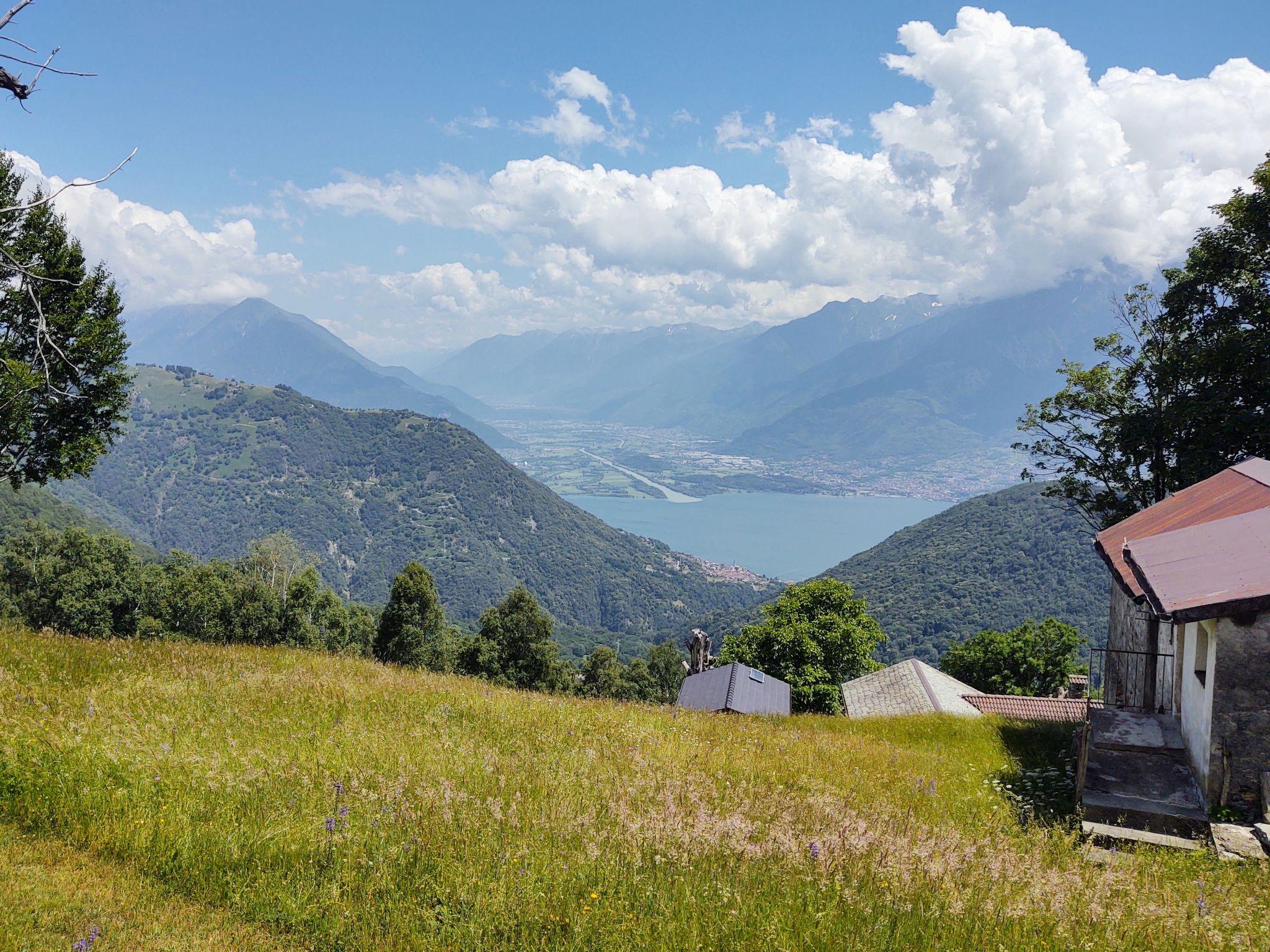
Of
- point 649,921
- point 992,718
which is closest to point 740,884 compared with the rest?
point 649,921

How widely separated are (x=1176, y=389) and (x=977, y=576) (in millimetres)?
115601

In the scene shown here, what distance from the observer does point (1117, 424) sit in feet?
73.7

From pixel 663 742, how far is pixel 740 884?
396 cm

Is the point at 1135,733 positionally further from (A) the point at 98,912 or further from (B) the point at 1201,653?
(A) the point at 98,912

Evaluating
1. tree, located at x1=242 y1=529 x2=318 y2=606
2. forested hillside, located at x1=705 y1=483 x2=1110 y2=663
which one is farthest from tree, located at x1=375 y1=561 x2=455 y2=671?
forested hillside, located at x1=705 y1=483 x2=1110 y2=663

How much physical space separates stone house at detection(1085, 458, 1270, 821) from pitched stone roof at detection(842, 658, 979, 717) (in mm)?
16051

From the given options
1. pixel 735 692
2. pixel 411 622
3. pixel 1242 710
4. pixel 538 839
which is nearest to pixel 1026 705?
pixel 735 692

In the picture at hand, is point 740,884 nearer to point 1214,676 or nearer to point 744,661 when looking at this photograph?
point 1214,676

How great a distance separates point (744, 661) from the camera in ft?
124

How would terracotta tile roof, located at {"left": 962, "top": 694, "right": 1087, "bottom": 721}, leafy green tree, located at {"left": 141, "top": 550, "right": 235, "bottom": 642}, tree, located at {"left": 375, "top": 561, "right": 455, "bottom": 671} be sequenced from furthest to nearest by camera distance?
1. leafy green tree, located at {"left": 141, "top": 550, "right": 235, "bottom": 642}
2. tree, located at {"left": 375, "top": 561, "right": 455, "bottom": 671}
3. terracotta tile roof, located at {"left": 962, "top": 694, "right": 1087, "bottom": 721}

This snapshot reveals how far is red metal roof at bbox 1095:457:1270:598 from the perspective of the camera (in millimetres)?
10023

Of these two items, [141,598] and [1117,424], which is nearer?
[1117,424]

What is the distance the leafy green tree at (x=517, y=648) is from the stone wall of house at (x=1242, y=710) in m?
38.4

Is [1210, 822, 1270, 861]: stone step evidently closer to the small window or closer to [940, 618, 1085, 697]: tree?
the small window
